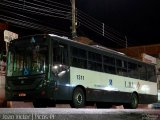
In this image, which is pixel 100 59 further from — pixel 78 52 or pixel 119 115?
pixel 119 115

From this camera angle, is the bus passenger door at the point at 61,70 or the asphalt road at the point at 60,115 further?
the bus passenger door at the point at 61,70

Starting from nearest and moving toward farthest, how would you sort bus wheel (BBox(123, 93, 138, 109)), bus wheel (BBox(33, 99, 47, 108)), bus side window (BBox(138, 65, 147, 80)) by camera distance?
bus wheel (BBox(33, 99, 47, 108)), bus wheel (BBox(123, 93, 138, 109)), bus side window (BBox(138, 65, 147, 80))

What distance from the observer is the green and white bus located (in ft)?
47.0

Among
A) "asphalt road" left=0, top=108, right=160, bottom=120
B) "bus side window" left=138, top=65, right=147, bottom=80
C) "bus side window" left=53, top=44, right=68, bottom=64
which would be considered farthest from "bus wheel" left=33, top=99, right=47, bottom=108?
"bus side window" left=138, top=65, right=147, bottom=80

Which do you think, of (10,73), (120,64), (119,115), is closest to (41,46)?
(10,73)

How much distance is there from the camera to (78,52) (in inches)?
642

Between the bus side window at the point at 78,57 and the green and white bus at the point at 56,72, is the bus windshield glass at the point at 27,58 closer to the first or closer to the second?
the green and white bus at the point at 56,72

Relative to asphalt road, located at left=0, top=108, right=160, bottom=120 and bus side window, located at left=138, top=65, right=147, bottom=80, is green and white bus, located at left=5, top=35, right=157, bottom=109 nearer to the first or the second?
bus side window, located at left=138, top=65, right=147, bottom=80

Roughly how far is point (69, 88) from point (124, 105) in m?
7.48

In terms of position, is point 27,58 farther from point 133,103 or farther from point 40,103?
point 133,103

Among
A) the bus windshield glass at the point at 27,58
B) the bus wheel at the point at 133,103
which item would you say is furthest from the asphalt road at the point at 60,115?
the bus wheel at the point at 133,103

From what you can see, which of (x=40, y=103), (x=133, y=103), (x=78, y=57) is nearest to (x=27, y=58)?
(x=40, y=103)

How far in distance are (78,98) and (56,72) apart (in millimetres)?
1873

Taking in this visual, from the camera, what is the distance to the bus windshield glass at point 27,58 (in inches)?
565
